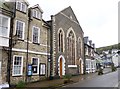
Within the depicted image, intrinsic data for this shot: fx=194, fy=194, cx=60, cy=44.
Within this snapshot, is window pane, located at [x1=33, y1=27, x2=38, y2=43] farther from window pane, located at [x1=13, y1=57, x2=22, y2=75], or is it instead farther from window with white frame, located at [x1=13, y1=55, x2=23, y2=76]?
window pane, located at [x1=13, y1=57, x2=22, y2=75]

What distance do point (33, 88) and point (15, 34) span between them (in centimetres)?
615

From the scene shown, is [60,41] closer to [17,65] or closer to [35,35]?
[35,35]

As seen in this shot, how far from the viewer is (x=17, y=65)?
19953mm

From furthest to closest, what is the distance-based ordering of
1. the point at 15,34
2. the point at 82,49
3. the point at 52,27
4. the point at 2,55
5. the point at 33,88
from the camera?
the point at 82,49
the point at 52,27
the point at 15,34
the point at 2,55
the point at 33,88

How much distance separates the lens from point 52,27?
88.3ft

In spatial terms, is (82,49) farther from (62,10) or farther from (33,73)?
(33,73)

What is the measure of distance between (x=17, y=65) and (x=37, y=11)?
25.9 feet

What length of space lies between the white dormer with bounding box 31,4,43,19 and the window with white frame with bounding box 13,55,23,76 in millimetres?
6068

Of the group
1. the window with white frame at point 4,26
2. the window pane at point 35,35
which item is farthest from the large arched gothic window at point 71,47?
the window with white frame at point 4,26

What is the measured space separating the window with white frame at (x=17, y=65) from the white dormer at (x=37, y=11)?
607 centimetres

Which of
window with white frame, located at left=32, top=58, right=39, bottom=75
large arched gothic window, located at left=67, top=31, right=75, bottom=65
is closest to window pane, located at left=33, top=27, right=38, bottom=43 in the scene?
window with white frame, located at left=32, top=58, right=39, bottom=75

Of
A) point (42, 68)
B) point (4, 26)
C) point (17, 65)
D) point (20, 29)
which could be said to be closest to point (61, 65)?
point (42, 68)

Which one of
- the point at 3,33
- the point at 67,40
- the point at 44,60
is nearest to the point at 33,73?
the point at 44,60

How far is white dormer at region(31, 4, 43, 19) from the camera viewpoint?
23.7m
